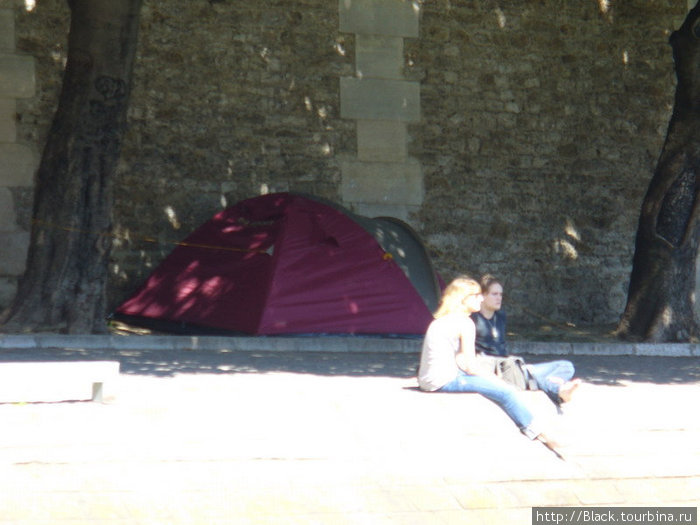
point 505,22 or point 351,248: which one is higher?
point 505,22

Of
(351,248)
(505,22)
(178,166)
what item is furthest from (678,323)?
(178,166)

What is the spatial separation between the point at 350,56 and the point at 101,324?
4.73 meters

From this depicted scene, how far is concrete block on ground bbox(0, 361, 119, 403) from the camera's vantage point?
233 inches

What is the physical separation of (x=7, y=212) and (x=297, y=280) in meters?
3.28

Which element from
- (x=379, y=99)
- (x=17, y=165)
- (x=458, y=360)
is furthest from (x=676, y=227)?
(x=17, y=165)

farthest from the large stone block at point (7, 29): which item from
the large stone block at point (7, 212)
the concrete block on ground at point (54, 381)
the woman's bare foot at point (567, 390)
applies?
the woman's bare foot at point (567, 390)

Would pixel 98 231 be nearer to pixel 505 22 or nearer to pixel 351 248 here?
pixel 351 248

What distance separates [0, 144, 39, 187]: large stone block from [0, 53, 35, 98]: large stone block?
553 millimetres

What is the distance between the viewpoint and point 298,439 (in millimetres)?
6059

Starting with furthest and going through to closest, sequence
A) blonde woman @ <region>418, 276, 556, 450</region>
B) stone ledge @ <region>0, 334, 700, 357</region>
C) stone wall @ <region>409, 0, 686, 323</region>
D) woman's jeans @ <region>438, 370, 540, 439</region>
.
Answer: stone wall @ <region>409, 0, 686, 323</region> → stone ledge @ <region>0, 334, 700, 357</region> → blonde woman @ <region>418, 276, 556, 450</region> → woman's jeans @ <region>438, 370, 540, 439</region>

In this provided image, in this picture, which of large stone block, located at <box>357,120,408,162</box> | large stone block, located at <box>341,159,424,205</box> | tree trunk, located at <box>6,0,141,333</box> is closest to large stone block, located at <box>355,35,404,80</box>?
large stone block, located at <box>357,120,408,162</box>

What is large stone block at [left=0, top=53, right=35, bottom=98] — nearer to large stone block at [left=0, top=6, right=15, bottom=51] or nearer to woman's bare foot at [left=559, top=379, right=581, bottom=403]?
large stone block at [left=0, top=6, right=15, bottom=51]

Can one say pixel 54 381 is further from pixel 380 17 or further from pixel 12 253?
pixel 380 17

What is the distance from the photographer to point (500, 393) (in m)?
6.63
